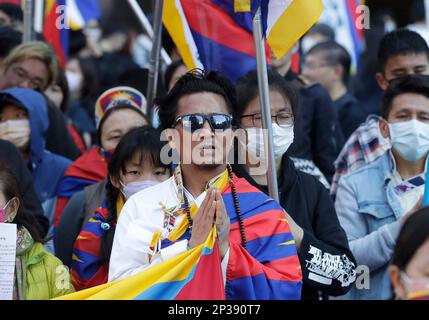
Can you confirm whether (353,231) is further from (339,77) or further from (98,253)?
(339,77)

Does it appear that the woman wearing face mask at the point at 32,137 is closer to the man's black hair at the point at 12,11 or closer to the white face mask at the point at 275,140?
the white face mask at the point at 275,140

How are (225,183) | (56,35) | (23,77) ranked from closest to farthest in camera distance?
(225,183)
(23,77)
(56,35)

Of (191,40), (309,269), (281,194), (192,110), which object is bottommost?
(309,269)

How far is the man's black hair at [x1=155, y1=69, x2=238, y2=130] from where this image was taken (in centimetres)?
512

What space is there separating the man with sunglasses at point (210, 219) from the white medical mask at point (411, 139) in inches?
48.9

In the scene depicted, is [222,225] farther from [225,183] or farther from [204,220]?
[225,183]

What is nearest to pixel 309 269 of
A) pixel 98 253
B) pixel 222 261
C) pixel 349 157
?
pixel 222 261

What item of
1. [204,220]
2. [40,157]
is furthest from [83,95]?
[204,220]

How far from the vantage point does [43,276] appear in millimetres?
5074

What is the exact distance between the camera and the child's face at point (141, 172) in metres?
5.82

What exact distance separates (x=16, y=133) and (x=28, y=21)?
1.32m

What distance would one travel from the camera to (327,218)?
17.6 ft

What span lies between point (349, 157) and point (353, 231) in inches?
30.0

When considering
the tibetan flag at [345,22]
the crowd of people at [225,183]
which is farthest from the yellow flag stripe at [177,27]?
the tibetan flag at [345,22]
